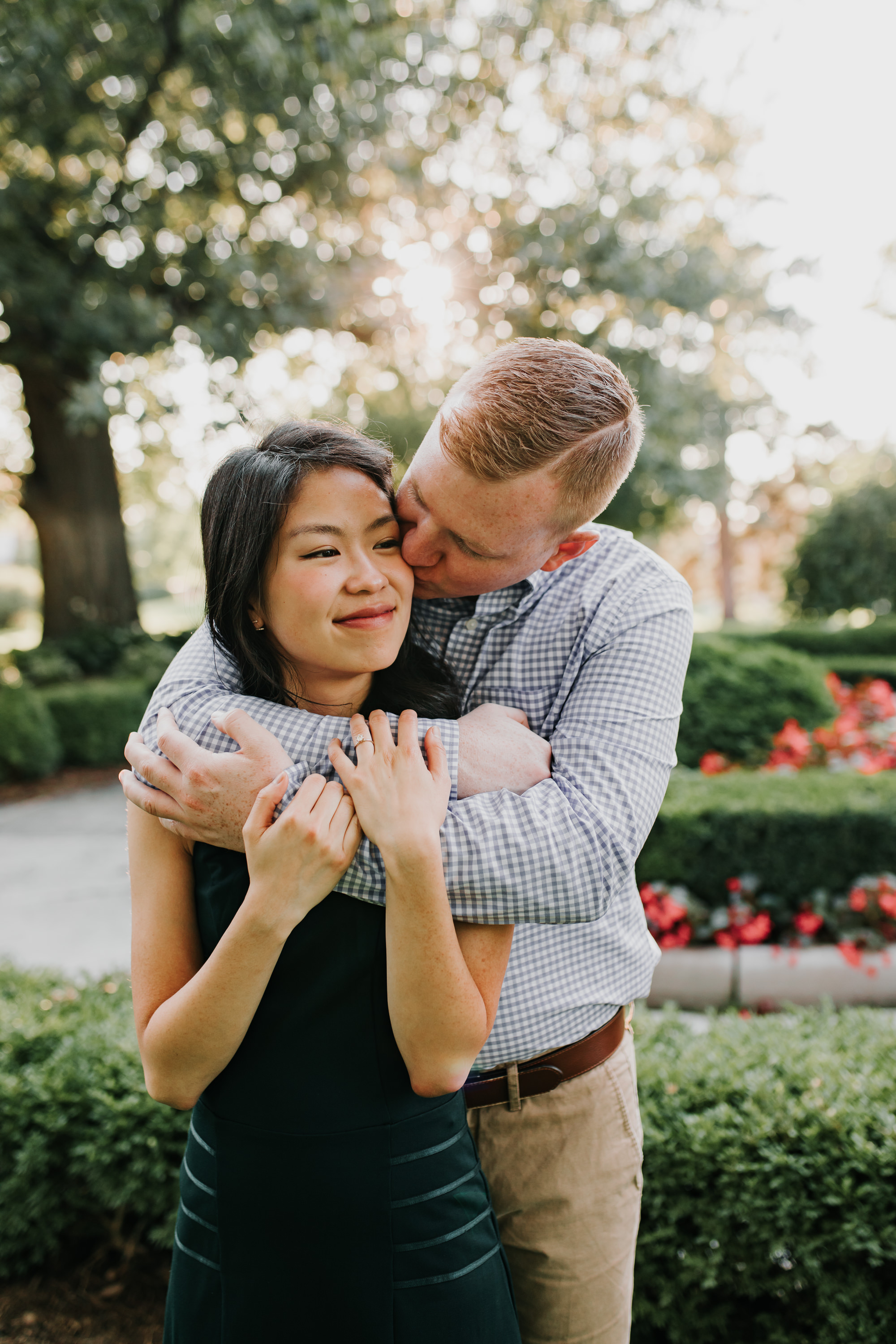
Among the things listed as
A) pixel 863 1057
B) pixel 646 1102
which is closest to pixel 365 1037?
pixel 646 1102

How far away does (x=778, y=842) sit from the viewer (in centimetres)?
463

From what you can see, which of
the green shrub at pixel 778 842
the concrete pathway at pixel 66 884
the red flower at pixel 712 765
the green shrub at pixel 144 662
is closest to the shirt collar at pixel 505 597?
the concrete pathway at pixel 66 884

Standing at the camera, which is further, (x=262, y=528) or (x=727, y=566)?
(x=727, y=566)

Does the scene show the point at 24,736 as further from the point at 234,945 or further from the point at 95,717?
the point at 234,945

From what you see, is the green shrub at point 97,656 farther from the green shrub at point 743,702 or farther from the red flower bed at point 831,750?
the red flower bed at point 831,750

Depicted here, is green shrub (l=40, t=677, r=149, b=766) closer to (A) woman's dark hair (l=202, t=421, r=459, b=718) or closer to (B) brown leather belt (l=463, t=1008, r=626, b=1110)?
(A) woman's dark hair (l=202, t=421, r=459, b=718)

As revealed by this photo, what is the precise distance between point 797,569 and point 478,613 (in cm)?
1808

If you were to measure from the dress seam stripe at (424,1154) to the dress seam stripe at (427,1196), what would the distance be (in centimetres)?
5

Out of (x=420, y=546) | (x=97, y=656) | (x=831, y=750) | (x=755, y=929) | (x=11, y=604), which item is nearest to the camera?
(x=420, y=546)

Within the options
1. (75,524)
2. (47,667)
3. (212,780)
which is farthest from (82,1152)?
(75,524)

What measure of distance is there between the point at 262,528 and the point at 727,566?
34.7 metres

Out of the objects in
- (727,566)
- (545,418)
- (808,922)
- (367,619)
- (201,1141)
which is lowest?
(808,922)

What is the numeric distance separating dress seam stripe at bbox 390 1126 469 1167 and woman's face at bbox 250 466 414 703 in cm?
77

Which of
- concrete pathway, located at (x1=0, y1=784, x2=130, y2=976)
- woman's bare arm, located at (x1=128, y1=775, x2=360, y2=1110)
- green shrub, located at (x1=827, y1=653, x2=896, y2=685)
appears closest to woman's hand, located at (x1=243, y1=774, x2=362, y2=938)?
woman's bare arm, located at (x1=128, y1=775, x2=360, y2=1110)
